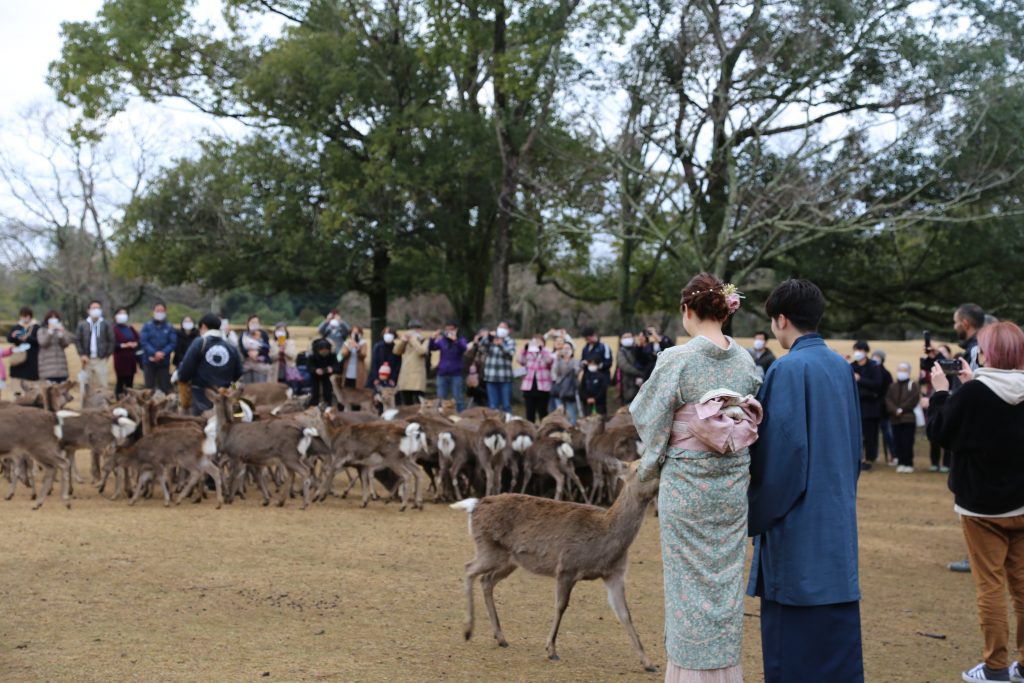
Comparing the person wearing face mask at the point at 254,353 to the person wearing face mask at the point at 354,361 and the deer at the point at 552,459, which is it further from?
the deer at the point at 552,459

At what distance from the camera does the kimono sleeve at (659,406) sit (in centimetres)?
486

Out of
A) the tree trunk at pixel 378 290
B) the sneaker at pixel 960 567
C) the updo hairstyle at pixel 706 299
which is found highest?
the tree trunk at pixel 378 290

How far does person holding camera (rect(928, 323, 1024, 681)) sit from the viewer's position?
631cm

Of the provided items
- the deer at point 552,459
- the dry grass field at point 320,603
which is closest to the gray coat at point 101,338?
the dry grass field at point 320,603

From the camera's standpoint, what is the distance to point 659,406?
4.87 metres

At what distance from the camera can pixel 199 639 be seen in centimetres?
684

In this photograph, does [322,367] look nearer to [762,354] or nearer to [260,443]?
[260,443]

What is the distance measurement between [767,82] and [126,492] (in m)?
15.9

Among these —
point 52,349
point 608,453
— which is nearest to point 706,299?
point 608,453

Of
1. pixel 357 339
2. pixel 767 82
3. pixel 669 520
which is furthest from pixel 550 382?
pixel 669 520

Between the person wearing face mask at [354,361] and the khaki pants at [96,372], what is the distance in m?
4.15

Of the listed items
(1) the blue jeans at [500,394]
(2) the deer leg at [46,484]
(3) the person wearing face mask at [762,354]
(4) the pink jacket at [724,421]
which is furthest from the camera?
(1) the blue jeans at [500,394]

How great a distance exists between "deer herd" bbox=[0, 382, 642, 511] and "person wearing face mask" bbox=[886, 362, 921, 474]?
260 inches

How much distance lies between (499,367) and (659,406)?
1344cm
